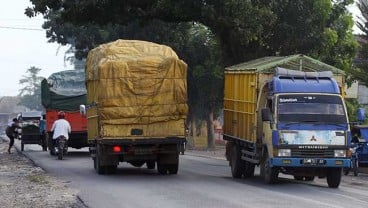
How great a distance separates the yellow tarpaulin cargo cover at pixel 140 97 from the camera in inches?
759

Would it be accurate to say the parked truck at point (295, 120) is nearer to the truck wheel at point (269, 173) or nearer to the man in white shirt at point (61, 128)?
the truck wheel at point (269, 173)

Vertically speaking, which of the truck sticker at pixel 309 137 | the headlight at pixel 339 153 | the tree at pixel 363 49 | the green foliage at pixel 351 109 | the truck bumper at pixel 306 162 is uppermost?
the tree at pixel 363 49

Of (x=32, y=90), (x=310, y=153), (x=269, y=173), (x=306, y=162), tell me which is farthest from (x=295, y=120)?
(x=32, y=90)

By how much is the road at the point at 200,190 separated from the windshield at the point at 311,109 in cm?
172

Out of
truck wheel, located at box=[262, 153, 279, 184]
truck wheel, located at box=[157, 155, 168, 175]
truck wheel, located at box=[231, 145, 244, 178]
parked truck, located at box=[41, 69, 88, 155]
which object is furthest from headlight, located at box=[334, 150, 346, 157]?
parked truck, located at box=[41, 69, 88, 155]

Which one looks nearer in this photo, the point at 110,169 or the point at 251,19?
the point at 110,169

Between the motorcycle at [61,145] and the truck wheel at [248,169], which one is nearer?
the truck wheel at [248,169]

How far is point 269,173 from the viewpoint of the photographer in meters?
17.9

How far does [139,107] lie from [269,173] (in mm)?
4018

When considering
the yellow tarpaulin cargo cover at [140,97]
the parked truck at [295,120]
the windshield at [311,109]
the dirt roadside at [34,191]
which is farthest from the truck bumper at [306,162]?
the dirt roadside at [34,191]

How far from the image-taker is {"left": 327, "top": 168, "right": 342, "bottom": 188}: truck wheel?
1789 cm

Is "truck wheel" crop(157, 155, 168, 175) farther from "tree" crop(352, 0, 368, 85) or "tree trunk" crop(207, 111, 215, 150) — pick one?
"tree trunk" crop(207, 111, 215, 150)

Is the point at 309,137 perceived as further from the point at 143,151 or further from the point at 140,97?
the point at 140,97

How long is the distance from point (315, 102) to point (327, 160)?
5.12 feet
